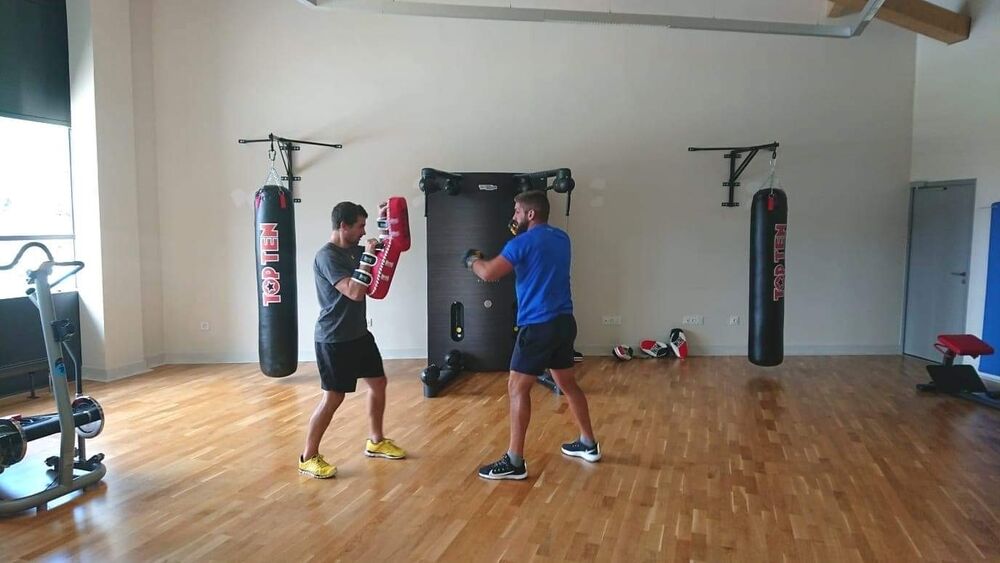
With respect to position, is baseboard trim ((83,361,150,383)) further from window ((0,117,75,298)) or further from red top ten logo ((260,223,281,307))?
red top ten logo ((260,223,281,307))

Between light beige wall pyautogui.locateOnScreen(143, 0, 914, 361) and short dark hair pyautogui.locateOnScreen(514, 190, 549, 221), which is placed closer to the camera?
short dark hair pyautogui.locateOnScreen(514, 190, 549, 221)

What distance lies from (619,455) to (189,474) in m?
2.42

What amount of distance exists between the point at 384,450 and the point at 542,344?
3.90 feet

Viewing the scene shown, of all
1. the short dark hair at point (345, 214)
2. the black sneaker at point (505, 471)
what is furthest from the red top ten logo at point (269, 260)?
the black sneaker at point (505, 471)

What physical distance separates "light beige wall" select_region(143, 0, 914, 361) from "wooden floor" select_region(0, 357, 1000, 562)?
1.46 meters

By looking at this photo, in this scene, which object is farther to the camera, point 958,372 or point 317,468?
point 958,372

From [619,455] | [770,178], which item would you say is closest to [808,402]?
[619,455]

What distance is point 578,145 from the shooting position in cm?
632

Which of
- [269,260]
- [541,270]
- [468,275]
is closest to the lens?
[541,270]

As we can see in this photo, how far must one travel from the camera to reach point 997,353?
542 centimetres

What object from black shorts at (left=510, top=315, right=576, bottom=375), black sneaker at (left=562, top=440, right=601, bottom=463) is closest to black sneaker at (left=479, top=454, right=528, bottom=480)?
black sneaker at (left=562, top=440, right=601, bottom=463)

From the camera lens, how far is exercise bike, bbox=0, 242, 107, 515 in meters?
2.93

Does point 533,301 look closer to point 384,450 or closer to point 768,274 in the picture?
point 384,450

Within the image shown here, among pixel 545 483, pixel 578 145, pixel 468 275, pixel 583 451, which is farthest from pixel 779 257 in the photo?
pixel 545 483
